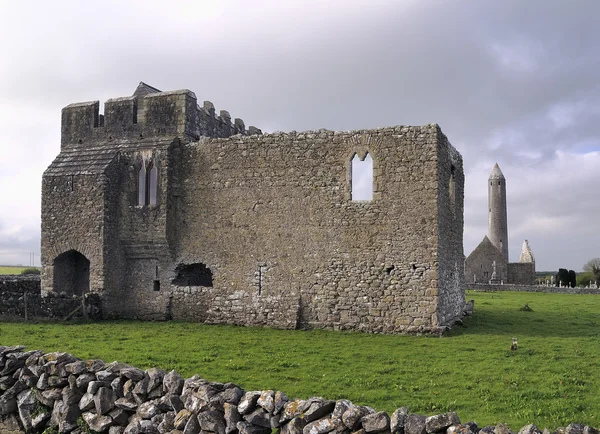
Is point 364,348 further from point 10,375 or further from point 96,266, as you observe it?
point 96,266

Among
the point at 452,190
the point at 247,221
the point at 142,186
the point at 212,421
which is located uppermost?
the point at 142,186

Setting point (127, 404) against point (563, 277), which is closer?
point (127, 404)

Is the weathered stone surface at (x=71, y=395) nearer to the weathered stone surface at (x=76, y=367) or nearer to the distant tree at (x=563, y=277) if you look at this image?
the weathered stone surface at (x=76, y=367)

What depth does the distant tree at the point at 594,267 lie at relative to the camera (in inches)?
2434

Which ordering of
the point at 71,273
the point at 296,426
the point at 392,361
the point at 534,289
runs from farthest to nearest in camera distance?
the point at 534,289
the point at 71,273
the point at 392,361
the point at 296,426

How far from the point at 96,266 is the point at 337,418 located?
1619 cm

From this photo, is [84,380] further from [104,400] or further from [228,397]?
[228,397]

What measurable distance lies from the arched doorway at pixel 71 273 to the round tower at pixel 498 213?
65.5 metres

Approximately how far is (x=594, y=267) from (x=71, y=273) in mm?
61607

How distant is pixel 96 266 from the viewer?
20.5 m

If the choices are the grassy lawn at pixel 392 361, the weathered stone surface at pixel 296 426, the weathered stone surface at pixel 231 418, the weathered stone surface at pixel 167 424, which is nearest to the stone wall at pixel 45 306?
the grassy lawn at pixel 392 361

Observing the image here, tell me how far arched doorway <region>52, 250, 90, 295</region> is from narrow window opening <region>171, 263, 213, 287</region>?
13.9 feet

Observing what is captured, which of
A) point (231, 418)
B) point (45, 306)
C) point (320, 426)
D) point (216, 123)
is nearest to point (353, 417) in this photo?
point (320, 426)

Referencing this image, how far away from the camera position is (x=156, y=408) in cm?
734
